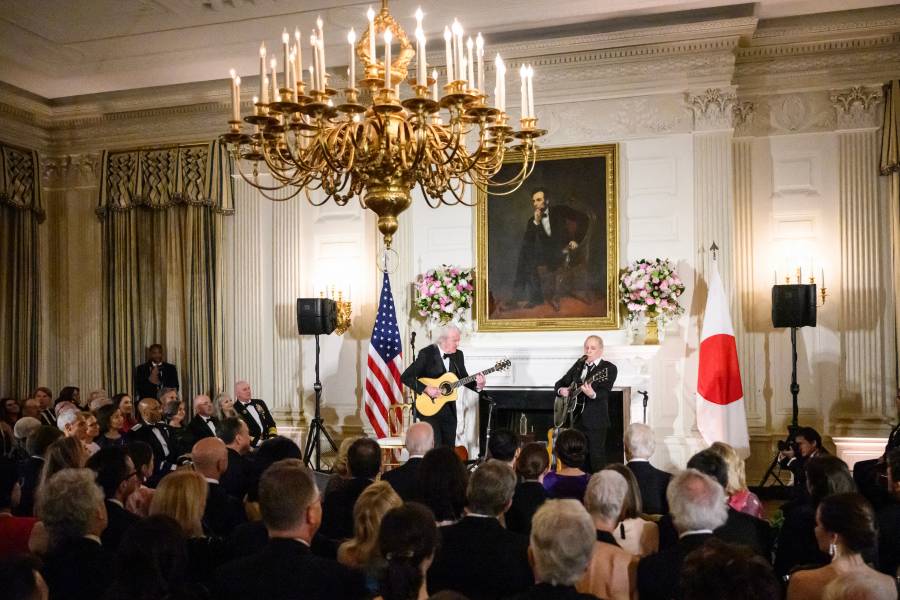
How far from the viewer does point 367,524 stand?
129 inches

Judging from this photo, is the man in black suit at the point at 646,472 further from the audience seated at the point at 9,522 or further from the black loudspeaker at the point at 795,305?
the black loudspeaker at the point at 795,305

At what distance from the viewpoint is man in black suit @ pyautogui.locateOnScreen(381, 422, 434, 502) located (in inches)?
180

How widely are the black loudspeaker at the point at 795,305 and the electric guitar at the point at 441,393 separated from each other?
2.95 meters

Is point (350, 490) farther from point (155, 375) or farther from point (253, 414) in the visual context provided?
point (155, 375)

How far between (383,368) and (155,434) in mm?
2670

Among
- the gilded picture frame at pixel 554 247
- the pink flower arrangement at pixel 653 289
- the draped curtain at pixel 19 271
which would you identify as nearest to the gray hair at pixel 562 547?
the pink flower arrangement at pixel 653 289

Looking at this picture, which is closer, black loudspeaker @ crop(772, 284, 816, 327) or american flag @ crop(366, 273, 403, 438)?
black loudspeaker @ crop(772, 284, 816, 327)

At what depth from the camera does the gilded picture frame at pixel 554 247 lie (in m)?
9.55

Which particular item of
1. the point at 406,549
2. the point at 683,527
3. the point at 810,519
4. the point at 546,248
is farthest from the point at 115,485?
the point at 546,248

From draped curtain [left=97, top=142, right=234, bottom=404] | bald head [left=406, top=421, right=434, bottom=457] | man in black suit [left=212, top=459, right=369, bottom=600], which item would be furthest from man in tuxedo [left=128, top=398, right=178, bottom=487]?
man in black suit [left=212, top=459, right=369, bottom=600]

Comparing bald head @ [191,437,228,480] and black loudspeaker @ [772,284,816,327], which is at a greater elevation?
black loudspeaker @ [772,284,816,327]

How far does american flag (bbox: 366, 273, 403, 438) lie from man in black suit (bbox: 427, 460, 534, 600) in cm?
601

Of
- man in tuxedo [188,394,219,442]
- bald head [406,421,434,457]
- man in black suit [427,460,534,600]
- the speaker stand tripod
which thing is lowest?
the speaker stand tripod

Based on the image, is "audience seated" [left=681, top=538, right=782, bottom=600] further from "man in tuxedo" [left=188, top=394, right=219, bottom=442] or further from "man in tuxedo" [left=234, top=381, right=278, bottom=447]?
"man in tuxedo" [left=234, top=381, right=278, bottom=447]
